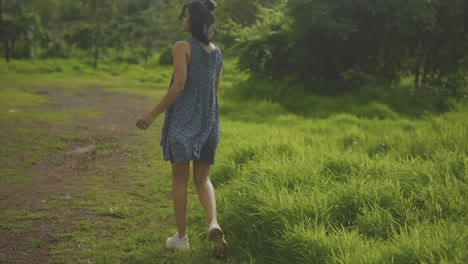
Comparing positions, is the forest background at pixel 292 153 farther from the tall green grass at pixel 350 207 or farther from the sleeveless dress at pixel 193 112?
the sleeveless dress at pixel 193 112

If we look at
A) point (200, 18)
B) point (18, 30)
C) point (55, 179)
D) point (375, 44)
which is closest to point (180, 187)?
point (200, 18)

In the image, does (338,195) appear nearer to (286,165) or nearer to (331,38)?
(286,165)

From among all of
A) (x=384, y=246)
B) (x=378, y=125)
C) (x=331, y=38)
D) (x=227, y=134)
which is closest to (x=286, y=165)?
(x=384, y=246)

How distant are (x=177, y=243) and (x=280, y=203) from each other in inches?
36.4

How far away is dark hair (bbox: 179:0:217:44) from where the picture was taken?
12.1ft

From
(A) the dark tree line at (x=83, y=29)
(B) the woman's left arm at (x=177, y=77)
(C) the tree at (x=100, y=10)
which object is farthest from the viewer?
(C) the tree at (x=100, y=10)

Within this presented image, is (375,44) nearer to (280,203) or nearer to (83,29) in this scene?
(280,203)

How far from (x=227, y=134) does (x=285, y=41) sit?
199 inches

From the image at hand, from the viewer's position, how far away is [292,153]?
5.84 metres

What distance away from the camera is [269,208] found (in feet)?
12.9

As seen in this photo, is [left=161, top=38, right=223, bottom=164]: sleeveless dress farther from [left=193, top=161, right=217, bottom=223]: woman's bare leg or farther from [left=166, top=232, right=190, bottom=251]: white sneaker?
[left=166, top=232, right=190, bottom=251]: white sneaker

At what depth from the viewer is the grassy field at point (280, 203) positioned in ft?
11.3

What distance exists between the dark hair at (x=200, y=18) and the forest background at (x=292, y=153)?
141 centimetres

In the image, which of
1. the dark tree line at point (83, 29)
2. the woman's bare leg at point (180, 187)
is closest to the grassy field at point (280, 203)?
the woman's bare leg at point (180, 187)
